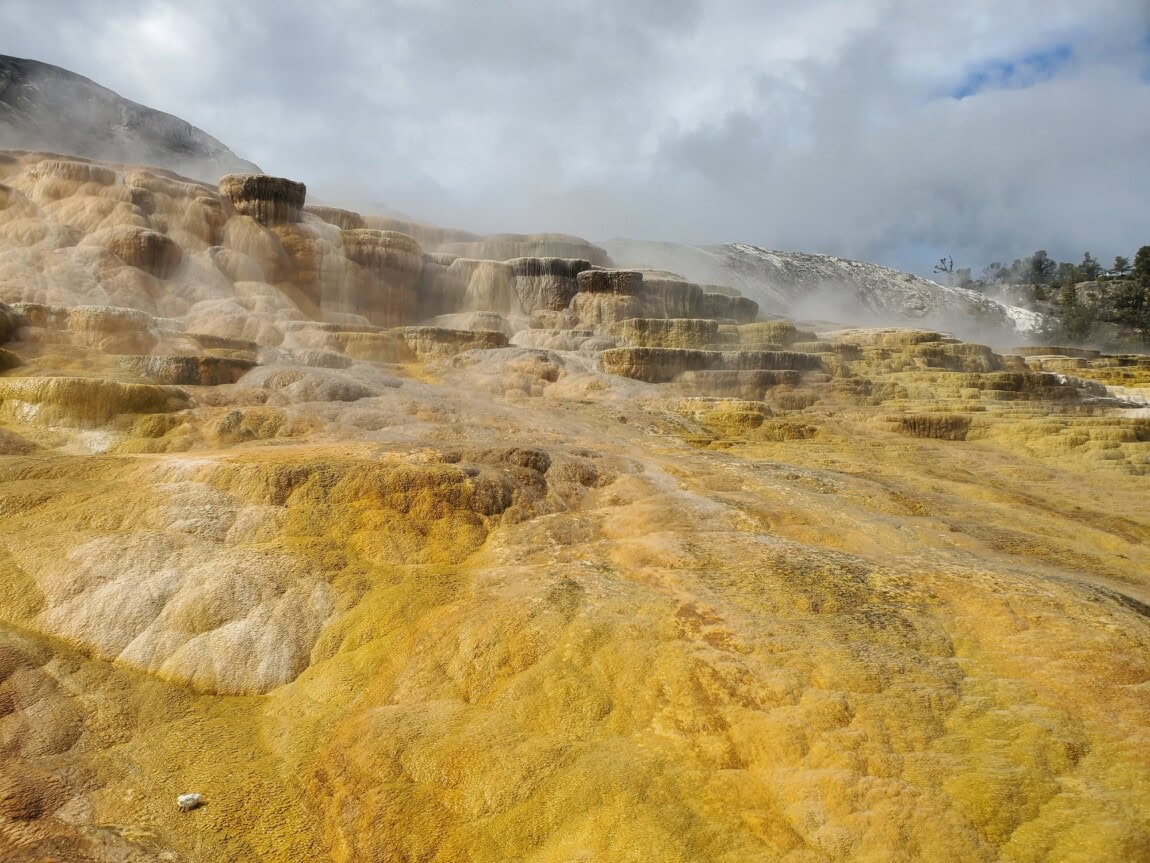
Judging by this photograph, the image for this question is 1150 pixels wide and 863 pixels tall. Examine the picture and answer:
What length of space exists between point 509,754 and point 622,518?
3175 millimetres

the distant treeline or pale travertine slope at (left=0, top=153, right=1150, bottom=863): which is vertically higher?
the distant treeline

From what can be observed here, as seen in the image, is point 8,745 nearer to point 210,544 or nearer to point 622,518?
point 210,544

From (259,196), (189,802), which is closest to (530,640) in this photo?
(189,802)

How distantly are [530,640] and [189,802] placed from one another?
1.95 metres

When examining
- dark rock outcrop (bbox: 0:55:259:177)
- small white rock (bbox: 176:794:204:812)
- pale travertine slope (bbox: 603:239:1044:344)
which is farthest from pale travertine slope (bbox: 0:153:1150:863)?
dark rock outcrop (bbox: 0:55:259:177)

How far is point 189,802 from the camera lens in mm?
3641

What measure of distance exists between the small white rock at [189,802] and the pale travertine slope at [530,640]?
0.04 metres

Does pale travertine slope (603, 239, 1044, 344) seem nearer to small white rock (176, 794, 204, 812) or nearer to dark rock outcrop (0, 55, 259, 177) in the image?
dark rock outcrop (0, 55, 259, 177)

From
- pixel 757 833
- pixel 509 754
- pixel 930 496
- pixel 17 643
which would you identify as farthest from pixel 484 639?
pixel 930 496

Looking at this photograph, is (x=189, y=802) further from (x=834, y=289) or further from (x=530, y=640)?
(x=834, y=289)

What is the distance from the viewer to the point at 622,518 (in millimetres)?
6707

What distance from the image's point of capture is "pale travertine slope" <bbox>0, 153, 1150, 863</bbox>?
332 cm

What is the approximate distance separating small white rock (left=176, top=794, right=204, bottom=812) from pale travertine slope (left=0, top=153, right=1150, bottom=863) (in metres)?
0.04

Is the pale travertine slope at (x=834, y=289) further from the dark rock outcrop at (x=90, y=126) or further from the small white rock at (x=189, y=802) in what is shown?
the small white rock at (x=189, y=802)
